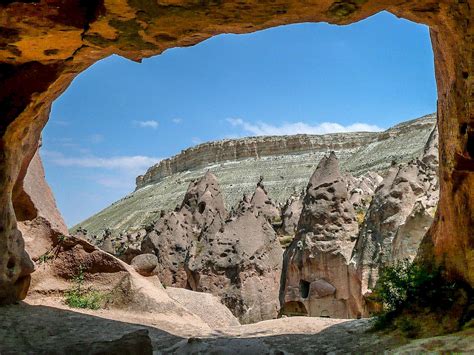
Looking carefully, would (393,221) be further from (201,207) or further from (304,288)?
(201,207)

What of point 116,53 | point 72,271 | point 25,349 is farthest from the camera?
point 72,271

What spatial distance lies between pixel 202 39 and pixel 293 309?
9041 millimetres

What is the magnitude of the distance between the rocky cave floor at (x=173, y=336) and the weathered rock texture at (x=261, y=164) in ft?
109

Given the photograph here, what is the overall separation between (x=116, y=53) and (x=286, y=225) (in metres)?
17.1

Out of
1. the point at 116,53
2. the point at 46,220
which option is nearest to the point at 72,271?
the point at 46,220

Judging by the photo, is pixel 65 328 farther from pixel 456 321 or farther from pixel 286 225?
pixel 286 225

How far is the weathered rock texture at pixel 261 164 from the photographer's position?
170 feet

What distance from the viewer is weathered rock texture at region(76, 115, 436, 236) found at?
2037 inches

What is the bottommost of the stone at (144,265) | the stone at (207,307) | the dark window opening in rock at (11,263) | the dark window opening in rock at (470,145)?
the stone at (207,307)

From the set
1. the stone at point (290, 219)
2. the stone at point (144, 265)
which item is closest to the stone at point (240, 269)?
the stone at point (144, 265)

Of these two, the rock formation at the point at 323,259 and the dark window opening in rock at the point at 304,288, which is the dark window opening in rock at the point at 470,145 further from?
the dark window opening in rock at the point at 304,288

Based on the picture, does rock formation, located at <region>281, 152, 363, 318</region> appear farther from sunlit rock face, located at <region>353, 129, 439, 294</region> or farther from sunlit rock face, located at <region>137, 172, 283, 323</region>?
sunlit rock face, located at <region>353, 129, 439, 294</region>

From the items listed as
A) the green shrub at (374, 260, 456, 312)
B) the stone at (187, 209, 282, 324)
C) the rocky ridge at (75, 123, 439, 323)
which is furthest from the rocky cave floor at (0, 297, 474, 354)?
the stone at (187, 209, 282, 324)

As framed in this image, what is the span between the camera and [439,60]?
21.8 feet
